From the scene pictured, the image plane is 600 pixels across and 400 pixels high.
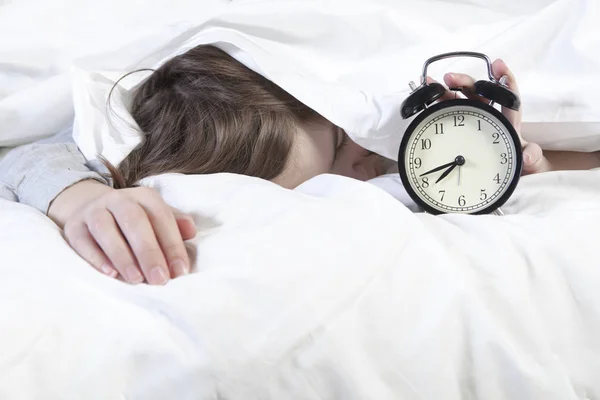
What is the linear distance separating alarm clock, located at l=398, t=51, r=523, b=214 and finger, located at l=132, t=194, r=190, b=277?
12.8 inches

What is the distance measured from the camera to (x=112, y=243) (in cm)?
64

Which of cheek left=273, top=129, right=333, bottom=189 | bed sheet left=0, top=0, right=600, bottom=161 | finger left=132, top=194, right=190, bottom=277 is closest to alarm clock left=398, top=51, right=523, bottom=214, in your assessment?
bed sheet left=0, top=0, right=600, bottom=161

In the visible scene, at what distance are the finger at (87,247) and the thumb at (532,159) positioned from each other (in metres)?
0.60

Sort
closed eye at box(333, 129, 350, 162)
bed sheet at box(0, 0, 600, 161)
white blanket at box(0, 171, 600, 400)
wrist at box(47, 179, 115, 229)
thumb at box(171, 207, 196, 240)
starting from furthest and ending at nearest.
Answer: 1. closed eye at box(333, 129, 350, 162)
2. bed sheet at box(0, 0, 600, 161)
3. wrist at box(47, 179, 115, 229)
4. thumb at box(171, 207, 196, 240)
5. white blanket at box(0, 171, 600, 400)

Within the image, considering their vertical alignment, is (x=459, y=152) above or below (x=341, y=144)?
above

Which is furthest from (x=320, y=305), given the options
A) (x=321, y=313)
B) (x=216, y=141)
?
(x=216, y=141)

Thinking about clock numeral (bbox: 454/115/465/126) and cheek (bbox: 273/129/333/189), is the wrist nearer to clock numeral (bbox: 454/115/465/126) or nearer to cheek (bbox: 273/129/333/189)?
cheek (bbox: 273/129/333/189)

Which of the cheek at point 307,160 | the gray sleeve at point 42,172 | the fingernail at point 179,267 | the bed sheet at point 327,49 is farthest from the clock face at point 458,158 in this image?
the gray sleeve at point 42,172

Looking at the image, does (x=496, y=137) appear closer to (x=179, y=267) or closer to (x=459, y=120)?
(x=459, y=120)

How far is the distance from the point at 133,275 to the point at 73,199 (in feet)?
0.89

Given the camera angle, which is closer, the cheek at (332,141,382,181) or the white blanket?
the white blanket

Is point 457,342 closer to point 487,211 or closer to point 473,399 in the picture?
point 473,399

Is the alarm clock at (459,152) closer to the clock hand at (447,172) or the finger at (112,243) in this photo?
the clock hand at (447,172)

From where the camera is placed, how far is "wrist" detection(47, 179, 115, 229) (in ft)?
2.64
